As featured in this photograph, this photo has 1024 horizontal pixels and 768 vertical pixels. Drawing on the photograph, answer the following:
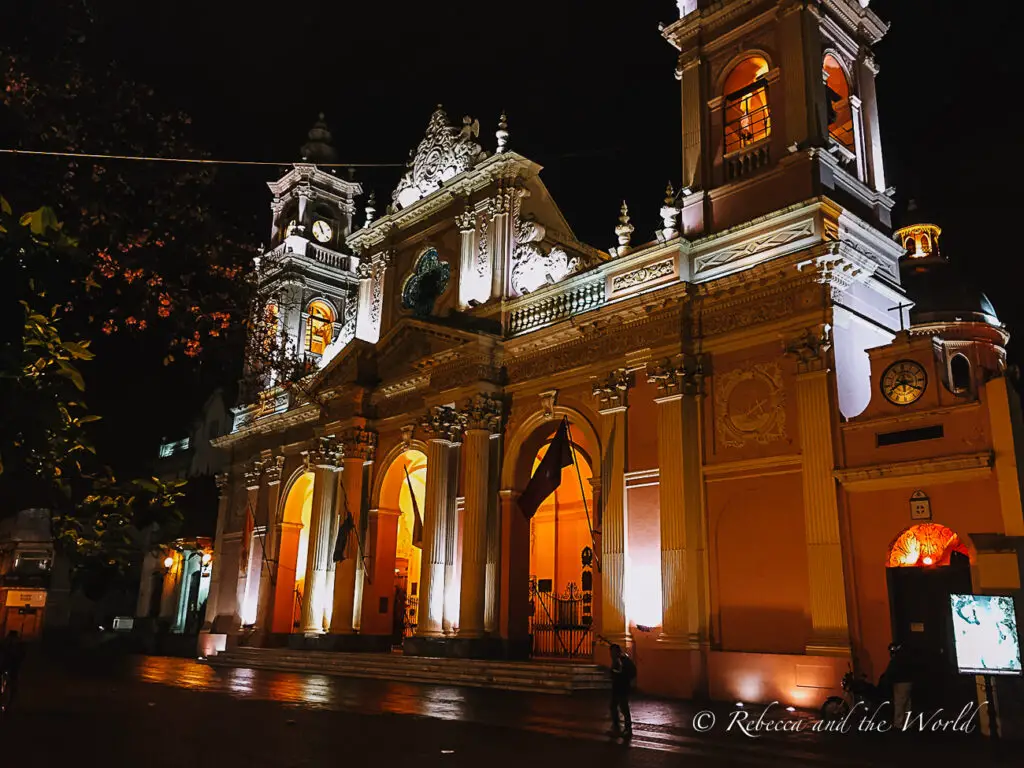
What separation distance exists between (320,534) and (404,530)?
516 centimetres

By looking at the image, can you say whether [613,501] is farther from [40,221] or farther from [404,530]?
[40,221]

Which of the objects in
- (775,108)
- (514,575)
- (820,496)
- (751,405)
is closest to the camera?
(820,496)

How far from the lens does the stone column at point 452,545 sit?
22.3 meters

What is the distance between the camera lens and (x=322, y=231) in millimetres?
35156

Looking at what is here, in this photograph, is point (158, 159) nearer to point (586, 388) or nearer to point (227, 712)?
point (227, 712)

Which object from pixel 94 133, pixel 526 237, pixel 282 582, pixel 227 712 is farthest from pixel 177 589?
pixel 94 133

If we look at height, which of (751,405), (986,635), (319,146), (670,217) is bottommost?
(986,635)

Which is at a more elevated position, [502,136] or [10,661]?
[502,136]

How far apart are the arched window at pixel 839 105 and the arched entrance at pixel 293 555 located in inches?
746

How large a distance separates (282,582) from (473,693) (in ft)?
45.9

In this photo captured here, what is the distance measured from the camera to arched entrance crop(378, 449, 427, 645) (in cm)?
2598

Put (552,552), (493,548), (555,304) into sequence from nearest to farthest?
(493,548) < (555,304) < (552,552)

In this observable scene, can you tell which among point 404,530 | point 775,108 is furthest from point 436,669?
point 775,108

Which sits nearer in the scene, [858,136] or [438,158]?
[858,136]
